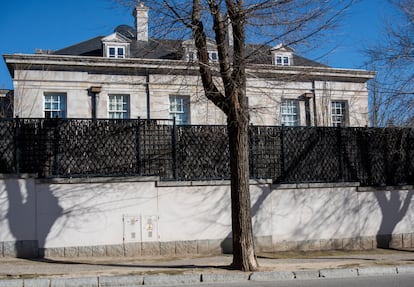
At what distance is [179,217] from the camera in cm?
1358

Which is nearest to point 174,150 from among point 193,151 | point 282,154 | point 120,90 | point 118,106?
point 193,151

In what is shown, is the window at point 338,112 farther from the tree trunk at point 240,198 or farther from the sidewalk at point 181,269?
the tree trunk at point 240,198

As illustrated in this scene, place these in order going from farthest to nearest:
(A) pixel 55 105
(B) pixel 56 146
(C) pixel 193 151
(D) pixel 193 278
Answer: (A) pixel 55 105 → (C) pixel 193 151 → (B) pixel 56 146 → (D) pixel 193 278

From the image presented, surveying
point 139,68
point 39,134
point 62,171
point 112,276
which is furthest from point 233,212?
point 139,68

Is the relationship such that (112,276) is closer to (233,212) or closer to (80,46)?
(233,212)

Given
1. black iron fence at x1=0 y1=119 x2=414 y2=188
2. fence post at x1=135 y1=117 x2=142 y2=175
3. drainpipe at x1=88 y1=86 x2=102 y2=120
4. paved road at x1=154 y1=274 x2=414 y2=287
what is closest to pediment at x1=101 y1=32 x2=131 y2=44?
drainpipe at x1=88 y1=86 x2=102 y2=120

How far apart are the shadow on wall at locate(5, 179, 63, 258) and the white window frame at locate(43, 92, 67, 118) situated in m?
18.8

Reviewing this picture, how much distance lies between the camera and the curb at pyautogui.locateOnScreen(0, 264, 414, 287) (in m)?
9.59

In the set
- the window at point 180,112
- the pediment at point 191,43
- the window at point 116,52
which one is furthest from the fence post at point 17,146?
the window at point 116,52

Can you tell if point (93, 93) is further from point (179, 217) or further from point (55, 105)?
point (179, 217)

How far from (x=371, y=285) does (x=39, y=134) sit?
902 cm

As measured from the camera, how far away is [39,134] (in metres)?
13.2

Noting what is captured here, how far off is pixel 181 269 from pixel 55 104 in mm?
22567

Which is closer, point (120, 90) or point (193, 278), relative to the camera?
point (193, 278)
